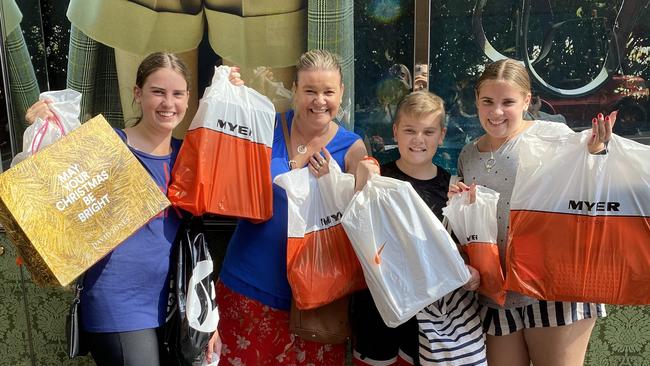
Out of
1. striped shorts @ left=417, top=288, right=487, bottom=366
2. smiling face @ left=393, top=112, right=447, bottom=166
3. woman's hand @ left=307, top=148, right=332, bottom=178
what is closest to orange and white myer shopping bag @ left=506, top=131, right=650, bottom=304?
striped shorts @ left=417, top=288, right=487, bottom=366

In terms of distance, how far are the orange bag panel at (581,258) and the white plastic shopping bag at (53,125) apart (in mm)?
1715

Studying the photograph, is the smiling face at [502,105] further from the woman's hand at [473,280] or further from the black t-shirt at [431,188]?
the woman's hand at [473,280]

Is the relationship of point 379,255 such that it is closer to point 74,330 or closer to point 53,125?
point 74,330

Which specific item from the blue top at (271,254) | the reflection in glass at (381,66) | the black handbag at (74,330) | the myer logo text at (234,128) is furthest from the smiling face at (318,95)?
the black handbag at (74,330)

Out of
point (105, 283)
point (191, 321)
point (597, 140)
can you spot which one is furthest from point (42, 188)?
point (597, 140)

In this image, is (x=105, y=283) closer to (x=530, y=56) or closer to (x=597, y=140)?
(x=597, y=140)

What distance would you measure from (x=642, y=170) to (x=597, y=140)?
181mm

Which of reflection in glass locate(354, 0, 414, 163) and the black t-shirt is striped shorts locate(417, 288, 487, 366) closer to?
the black t-shirt

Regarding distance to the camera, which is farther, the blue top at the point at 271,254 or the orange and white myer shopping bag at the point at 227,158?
the blue top at the point at 271,254

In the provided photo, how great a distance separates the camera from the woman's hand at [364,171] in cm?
219

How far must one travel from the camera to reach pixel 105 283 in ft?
6.77

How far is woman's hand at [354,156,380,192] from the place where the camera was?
7.18 ft

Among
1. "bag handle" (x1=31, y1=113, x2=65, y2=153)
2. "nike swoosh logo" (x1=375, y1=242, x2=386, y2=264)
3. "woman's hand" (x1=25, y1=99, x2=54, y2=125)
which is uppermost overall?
"woman's hand" (x1=25, y1=99, x2=54, y2=125)

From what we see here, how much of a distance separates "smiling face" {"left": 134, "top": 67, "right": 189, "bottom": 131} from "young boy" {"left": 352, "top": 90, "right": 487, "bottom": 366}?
872 millimetres
